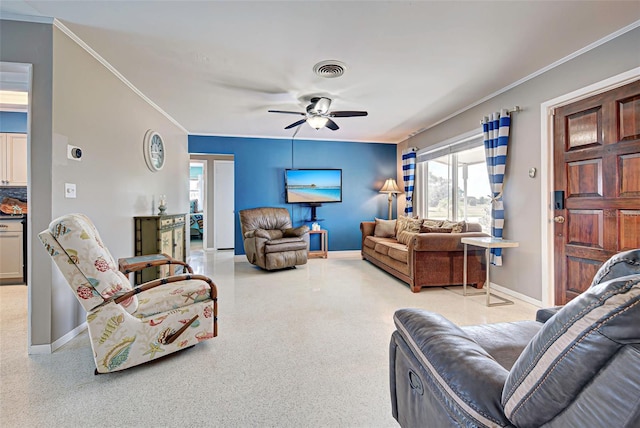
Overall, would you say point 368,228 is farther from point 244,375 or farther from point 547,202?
point 244,375

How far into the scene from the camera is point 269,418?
1466 millimetres

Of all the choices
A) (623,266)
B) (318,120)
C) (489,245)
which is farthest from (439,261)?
(623,266)

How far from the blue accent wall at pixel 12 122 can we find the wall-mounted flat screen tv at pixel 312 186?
3929 millimetres

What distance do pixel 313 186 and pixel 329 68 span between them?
3254 mm

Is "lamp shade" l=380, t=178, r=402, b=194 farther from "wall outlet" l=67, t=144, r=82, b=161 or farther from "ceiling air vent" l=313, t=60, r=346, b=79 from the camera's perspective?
"wall outlet" l=67, t=144, r=82, b=161

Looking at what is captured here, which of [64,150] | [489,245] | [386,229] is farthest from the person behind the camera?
[386,229]

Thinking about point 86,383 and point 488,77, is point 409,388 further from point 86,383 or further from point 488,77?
point 488,77

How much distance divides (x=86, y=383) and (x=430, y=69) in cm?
375

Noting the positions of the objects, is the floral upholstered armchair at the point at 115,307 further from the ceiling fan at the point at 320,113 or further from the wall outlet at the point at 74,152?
the ceiling fan at the point at 320,113

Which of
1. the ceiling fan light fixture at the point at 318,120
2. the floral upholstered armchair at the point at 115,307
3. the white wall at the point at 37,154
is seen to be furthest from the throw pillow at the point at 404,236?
the white wall at the point at 37,154

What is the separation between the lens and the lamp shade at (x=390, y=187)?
19.8 feet

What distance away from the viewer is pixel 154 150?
402cm

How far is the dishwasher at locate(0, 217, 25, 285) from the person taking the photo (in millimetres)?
3711

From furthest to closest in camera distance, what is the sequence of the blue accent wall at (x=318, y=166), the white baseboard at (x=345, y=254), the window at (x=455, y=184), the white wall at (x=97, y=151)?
the white baseboard at (x=345, y=254) → the blue accent wall at (x=318, y=166) → the window at (x=455, y=184) → the white wall at (x=97, y=151)
